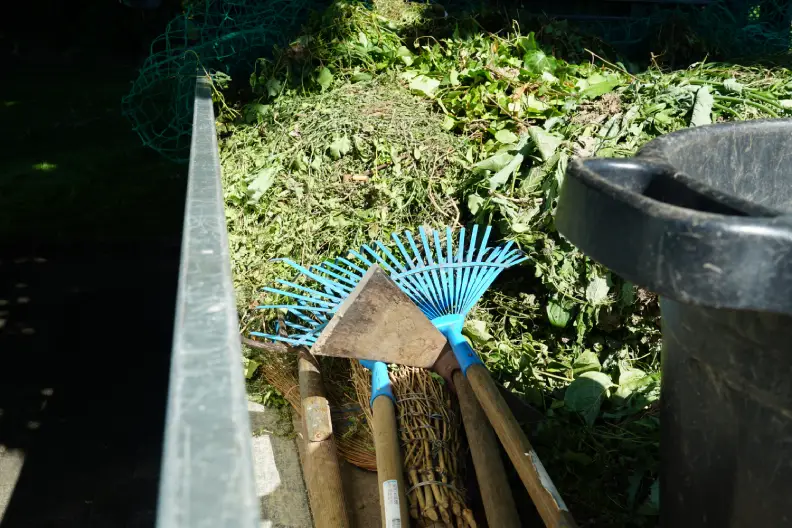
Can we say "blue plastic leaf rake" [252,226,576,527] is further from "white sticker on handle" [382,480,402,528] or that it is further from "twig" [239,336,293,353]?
"white sticker on handle" [382,480,402,528]

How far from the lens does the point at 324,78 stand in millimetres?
4363

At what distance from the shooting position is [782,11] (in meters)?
6.18

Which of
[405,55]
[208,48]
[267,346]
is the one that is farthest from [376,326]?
[208,48]

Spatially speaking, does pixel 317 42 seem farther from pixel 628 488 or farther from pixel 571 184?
pixel 571 184

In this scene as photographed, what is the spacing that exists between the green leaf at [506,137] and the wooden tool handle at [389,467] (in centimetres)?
158

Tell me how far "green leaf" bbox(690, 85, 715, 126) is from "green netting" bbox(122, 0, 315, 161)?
114 inches

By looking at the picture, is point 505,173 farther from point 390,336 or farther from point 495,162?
point 390,336

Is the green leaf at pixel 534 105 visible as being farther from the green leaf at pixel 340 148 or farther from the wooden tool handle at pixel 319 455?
the wooden tool handle at pixel 319 455

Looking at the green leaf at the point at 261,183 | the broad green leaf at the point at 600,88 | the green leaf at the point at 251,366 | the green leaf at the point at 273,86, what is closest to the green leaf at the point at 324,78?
the green leaf at the point at 273,86

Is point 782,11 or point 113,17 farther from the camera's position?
point 113,17

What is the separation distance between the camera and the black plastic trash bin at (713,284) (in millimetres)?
814

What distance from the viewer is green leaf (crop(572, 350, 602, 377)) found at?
2779mm

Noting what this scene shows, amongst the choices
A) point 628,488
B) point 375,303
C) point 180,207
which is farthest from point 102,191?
point 628,488

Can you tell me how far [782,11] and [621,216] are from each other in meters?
6.42
